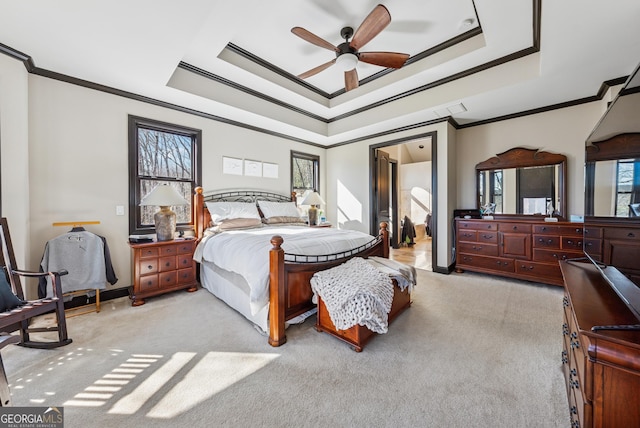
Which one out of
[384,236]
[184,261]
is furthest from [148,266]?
[384,236]

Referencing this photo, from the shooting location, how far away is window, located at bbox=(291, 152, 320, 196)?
5441mm

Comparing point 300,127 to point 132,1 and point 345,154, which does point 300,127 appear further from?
point 132,1

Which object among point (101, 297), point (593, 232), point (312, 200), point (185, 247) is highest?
point (312, 200)

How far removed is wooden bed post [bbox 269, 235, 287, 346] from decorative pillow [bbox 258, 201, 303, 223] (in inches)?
86.0

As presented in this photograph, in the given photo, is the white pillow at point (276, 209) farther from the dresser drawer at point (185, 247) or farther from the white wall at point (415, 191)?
the white wall at point (415, 191)

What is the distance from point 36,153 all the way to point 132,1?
2079 mm

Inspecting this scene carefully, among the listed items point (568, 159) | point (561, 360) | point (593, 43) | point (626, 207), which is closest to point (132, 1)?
point (626, 207)

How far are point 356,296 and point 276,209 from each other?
9.09ft

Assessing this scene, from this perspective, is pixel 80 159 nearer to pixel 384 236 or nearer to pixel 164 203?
pixel 164 203

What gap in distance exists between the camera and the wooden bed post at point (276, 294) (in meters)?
2.12

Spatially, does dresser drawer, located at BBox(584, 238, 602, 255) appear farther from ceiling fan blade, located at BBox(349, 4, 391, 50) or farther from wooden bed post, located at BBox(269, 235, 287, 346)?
ceiling fan blade, located at BBox(349, 4, 391, 50)

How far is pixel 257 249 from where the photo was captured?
7.95ft

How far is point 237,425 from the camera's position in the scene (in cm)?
137

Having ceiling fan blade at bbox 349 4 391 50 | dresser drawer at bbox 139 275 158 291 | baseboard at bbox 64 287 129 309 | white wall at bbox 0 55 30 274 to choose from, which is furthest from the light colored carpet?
ceiling fan blade at bbox 349 4 391 50
